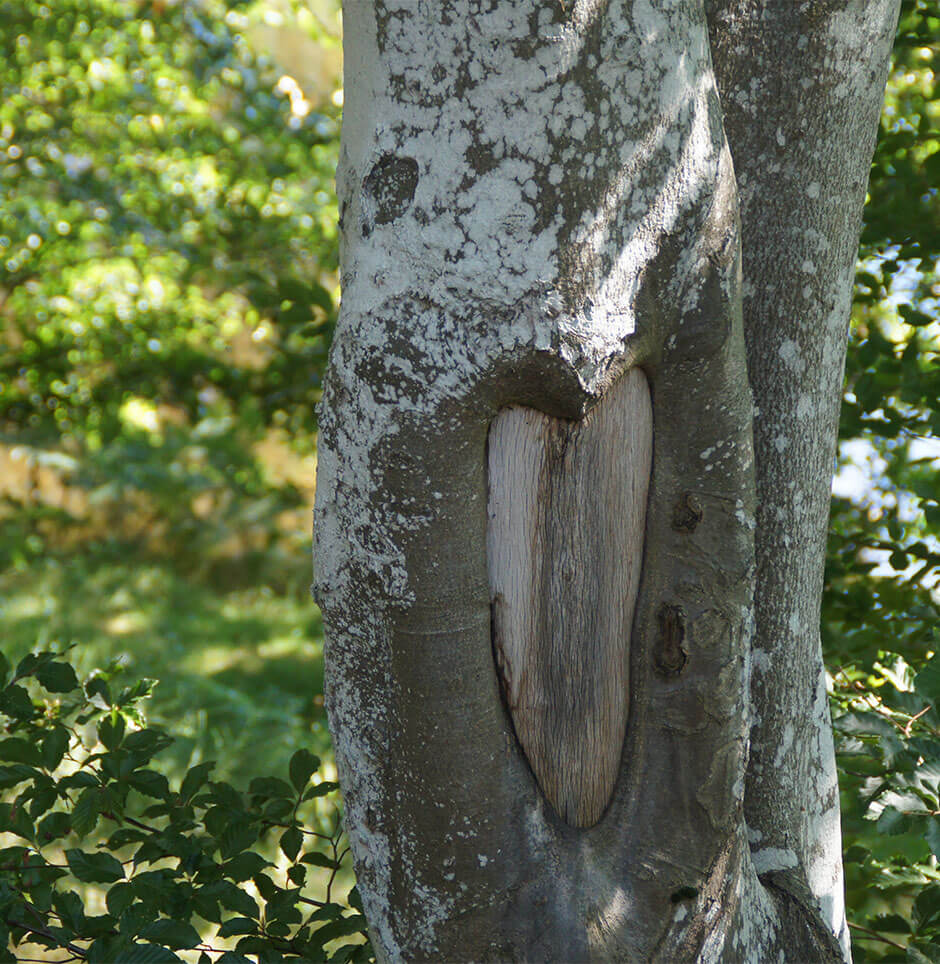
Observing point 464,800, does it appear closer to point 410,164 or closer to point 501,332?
point 501,332

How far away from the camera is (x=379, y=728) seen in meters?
1.31

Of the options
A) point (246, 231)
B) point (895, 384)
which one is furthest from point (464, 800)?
point (246, 231)

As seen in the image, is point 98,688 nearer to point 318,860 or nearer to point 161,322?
point 318,860

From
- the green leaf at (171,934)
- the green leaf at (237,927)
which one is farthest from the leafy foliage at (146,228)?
the green leaf at (171,934)

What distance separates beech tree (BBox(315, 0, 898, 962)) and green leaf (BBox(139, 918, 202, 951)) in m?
0.36

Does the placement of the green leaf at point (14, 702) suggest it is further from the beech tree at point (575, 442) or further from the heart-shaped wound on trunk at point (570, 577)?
the heart-shaped wound on trunk at point (570, 577)

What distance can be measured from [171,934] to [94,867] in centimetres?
25

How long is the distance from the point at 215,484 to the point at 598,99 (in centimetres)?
606

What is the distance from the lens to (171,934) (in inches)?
60.6

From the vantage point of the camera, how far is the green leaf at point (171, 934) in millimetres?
1530

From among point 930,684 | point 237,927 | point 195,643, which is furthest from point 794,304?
point 195,643

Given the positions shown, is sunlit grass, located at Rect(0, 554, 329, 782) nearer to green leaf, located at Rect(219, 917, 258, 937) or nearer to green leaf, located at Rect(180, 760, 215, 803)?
green leaf, located at Rect(180, 760, 215, 803)

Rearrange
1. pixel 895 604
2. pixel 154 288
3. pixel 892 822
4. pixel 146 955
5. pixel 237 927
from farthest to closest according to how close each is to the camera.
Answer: pixel 154 288 < pixel 895 604 < pixel 237 927 < pixel 892 822 < pixel 146 955

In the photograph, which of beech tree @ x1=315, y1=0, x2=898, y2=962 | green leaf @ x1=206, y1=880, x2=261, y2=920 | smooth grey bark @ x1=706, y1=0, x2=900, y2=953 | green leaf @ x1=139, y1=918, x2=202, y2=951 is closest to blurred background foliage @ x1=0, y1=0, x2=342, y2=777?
green leaf @ x1=206, y1=880, x2=261, y2=920
